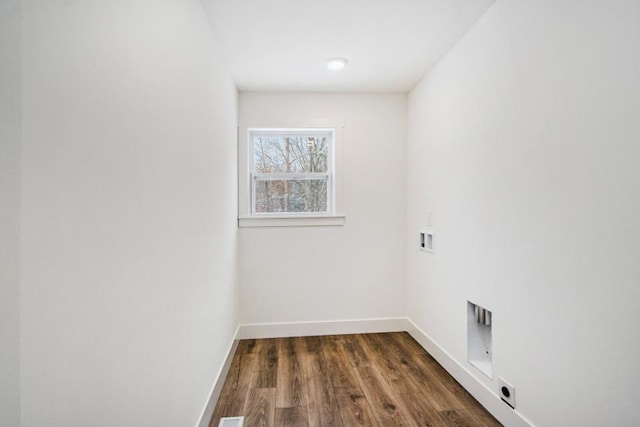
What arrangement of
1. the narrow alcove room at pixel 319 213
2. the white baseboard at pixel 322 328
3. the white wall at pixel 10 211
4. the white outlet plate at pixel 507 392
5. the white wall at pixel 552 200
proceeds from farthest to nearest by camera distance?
the white baseboard at pixel 322 328, the white outlet plate at pixel 507 392, the white wall at pixel 552 200, the narrow alcove room at pixel 319 213, the white wall at pixel 10 211

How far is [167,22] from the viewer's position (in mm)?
1311

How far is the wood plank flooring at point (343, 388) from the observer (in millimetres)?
1906

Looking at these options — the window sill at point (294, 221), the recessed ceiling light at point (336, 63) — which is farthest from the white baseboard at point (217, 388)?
the recessed ceiling light at point (336, 63)

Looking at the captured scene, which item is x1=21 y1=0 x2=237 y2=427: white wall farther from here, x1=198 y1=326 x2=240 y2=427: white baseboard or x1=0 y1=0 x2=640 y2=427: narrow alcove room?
x1=198 y1=326 x2=240 y2=427: white baseboard

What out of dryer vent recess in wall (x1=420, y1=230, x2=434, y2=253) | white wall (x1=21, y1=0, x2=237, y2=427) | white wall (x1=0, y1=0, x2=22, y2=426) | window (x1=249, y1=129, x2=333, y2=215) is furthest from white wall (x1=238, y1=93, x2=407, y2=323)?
white wall (x1=0, y1=0, x2=22, y2=426)

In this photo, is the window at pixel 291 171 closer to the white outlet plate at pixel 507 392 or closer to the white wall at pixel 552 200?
the white wall at pixel 552 200

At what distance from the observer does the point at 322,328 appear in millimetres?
3211

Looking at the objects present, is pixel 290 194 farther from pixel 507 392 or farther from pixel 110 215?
pixel 110 215

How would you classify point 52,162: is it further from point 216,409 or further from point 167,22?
point 216,409

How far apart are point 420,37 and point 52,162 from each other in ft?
7.38

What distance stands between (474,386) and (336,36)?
242 centimetres

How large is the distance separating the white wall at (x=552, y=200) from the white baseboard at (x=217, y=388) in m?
1.62

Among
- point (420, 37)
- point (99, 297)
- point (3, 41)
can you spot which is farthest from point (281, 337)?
point (3, 41)

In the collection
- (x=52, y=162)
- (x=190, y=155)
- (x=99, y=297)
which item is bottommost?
(x=99, y=297)
